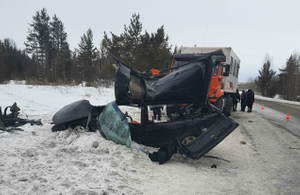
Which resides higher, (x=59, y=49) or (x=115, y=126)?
(x=59, y=49)

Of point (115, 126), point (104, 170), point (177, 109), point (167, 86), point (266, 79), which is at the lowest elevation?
point (104, 170)

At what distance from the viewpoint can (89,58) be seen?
131 feet

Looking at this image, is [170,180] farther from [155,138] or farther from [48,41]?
[48,41]

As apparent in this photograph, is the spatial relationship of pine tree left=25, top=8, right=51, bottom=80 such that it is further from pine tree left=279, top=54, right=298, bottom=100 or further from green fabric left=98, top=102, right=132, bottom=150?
pine tree left=279, top=54, right=298, bottom=100

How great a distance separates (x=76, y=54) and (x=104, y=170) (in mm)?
44233

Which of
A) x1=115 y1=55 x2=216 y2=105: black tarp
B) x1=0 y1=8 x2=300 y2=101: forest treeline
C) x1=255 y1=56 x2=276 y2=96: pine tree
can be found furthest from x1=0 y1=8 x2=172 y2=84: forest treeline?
x1=255 y1=56 x2=276 y2=96: pine tree

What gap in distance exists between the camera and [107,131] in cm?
478

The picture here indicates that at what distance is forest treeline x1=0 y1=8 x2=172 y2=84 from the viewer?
918 inches

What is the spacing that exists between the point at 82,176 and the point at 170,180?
1.39 metres

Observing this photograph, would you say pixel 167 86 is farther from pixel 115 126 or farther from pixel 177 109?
pixel 115 126

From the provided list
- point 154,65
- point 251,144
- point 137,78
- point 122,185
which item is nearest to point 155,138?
point 137,78

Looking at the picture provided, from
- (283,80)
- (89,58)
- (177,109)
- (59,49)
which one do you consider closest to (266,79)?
(283,80)

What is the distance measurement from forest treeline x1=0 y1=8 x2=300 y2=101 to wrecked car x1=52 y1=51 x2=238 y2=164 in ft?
55.7

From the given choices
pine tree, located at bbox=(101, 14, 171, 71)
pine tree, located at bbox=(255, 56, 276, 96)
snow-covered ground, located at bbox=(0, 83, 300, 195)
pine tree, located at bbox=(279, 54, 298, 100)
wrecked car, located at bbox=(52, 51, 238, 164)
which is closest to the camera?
snow-covered ground, located at bbox=(0, 83, 300, 195)
